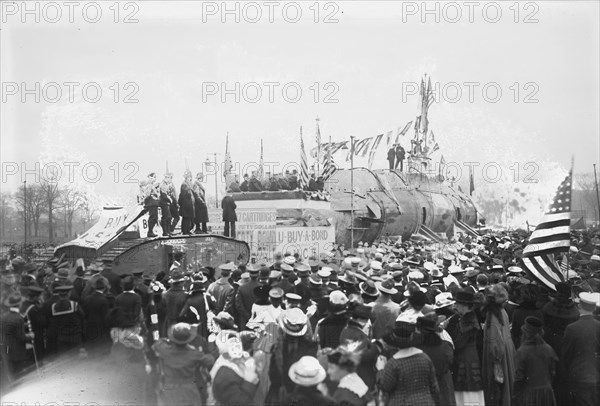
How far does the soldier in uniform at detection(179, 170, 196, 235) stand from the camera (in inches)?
512

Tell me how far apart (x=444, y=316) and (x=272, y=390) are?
238 cm

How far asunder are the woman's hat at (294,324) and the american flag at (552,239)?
3.94 metres

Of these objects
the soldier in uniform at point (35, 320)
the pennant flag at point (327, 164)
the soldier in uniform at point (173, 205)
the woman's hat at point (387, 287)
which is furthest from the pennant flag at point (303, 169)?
the soldier in uniform at point (35, 320)

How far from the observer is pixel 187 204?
1305 centimetres

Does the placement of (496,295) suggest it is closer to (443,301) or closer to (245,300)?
(443,301)

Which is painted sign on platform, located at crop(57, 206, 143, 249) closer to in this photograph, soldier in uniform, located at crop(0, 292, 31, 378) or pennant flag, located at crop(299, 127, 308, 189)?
soldier in uniform, located at crop(0, 292, 31, 378)

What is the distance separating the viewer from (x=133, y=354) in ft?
24.7

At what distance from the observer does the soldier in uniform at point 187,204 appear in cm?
1301

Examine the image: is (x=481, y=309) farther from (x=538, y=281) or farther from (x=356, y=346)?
(x=356, y=346)

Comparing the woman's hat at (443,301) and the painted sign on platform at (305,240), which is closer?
the woman's hat at (443,301)

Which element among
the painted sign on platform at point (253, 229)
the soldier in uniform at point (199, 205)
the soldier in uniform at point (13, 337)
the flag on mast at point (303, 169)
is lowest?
the soldier in uniform at point (13, 337)

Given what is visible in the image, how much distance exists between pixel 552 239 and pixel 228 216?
26.4 ft

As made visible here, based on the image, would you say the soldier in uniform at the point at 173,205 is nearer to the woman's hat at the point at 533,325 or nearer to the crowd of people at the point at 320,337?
the crowd of people at the point at 320,337

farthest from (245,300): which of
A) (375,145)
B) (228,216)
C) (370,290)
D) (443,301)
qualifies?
(375,145)
